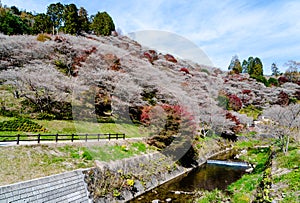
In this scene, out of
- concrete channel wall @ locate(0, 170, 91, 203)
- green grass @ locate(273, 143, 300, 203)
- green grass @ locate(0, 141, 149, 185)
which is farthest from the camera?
green grass @ locate(273, 143, 300, 203)

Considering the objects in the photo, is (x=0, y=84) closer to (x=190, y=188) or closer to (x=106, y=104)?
(x=106, y=104)

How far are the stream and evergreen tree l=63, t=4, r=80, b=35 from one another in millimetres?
33474

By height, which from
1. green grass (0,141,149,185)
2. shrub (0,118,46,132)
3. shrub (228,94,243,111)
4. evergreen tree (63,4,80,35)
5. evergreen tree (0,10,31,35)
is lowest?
green grass (0,141,149,185)

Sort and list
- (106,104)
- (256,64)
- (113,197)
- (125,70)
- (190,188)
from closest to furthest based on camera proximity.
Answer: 1. (113,197)
2. (190,188)
3. (106,104)
4. (125,70)
5. (256,64)

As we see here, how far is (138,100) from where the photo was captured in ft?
92.3

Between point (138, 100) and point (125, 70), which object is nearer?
point (138, 100)

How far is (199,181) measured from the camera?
56.7 ft

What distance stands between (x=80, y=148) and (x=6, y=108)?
10.1 metres

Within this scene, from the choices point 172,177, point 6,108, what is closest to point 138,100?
point 172,177

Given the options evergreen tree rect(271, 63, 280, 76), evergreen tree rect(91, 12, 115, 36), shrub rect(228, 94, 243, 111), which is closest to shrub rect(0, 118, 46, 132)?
evergreen tree rect(91, 12, 115, 36)

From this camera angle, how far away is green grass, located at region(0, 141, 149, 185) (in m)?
10.0

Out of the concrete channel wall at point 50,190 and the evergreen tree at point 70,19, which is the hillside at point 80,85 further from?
the concrete channel wall at point 50,190

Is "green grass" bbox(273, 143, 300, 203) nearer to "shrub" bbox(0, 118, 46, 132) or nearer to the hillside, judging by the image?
the hillside

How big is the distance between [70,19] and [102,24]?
31.5 ft
